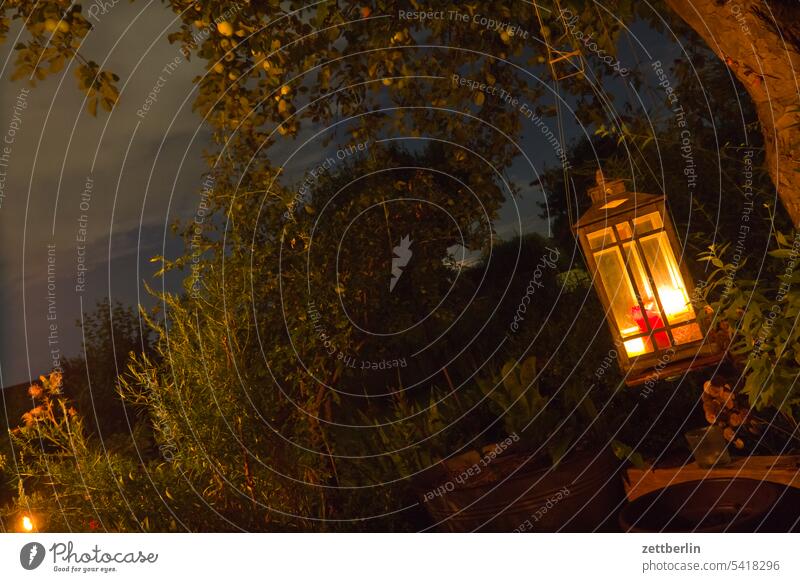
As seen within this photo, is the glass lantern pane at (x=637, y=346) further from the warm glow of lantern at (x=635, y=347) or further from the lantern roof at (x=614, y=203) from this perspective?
the lantern roof at (x=614, y=203)

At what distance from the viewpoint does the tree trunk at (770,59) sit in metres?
2.31

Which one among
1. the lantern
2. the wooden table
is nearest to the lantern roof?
the lantern

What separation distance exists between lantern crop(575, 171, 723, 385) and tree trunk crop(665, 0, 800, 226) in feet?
1.68

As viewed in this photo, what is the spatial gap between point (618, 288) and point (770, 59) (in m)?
1.04

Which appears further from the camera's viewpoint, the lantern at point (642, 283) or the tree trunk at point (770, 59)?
the lantern at point (642, 283)

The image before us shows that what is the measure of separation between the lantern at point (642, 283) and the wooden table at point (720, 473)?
2.25 ft
